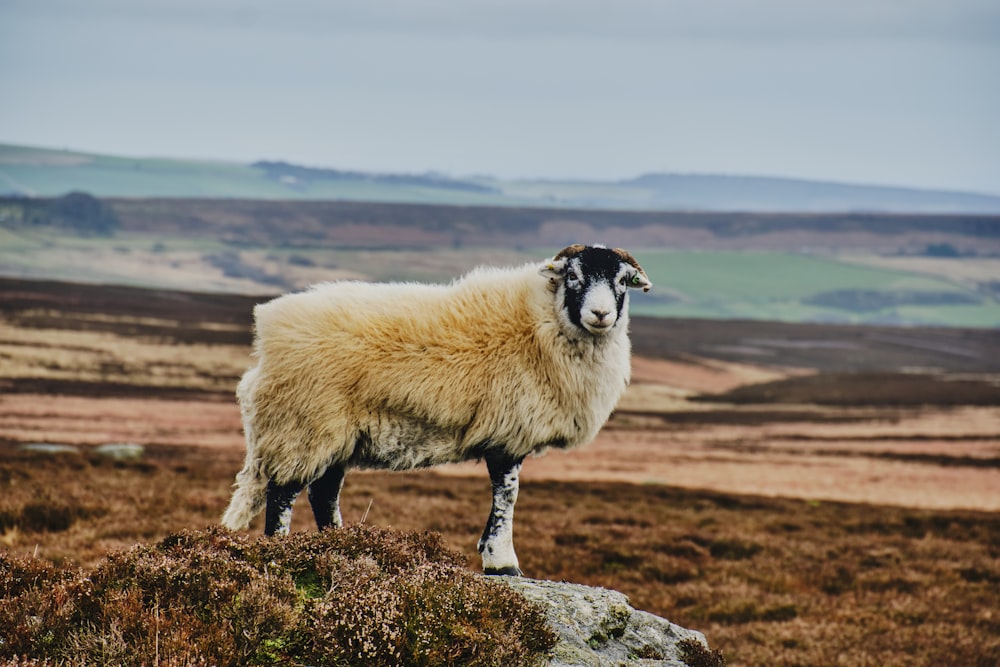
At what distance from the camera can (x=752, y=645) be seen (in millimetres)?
13508

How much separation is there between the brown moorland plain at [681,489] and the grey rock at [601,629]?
424cm

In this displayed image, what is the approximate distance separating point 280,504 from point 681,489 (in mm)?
24822

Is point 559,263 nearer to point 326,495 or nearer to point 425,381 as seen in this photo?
point 425,381

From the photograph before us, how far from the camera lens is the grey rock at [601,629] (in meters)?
6.33

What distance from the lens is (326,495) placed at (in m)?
8.11

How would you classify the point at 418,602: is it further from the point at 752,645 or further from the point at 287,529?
the point at 752,645

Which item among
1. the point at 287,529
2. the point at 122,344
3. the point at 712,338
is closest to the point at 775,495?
the point at 287,529

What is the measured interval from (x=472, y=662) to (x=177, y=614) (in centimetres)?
156

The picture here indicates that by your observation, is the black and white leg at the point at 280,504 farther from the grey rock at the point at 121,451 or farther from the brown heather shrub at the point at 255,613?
the grey rock at the point at 121,451

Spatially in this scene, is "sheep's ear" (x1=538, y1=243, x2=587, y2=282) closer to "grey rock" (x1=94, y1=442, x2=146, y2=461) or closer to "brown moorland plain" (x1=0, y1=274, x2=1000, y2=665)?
"brown moorland plain" (x1=0, y1=274, x2=1000, y2=665)

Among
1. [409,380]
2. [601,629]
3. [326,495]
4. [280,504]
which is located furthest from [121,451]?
[601,629]

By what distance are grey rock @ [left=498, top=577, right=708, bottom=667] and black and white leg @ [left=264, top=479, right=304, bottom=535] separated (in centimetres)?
181

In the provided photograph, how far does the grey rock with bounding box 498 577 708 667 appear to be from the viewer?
6.33 metres

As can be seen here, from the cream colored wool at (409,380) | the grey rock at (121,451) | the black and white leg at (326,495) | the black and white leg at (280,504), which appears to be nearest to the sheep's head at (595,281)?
the cream colored wool at (409,380)
